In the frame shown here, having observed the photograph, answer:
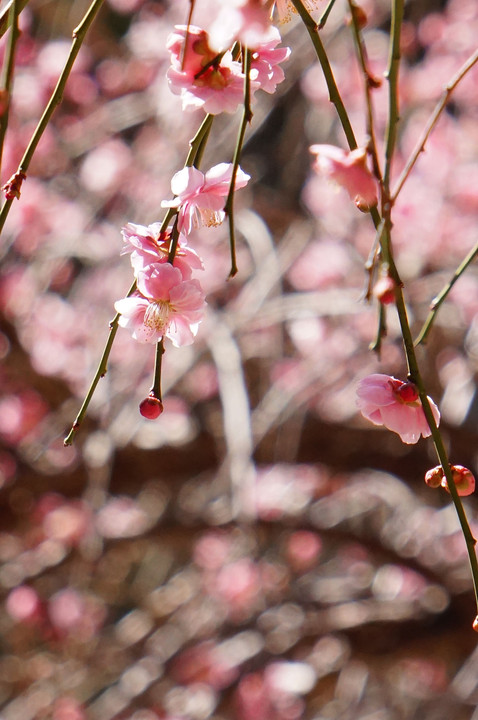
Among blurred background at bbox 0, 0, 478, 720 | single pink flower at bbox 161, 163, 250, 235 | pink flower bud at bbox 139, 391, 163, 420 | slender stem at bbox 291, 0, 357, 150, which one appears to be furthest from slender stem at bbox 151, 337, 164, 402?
blurred background at bbox 0, 0, 478, 720

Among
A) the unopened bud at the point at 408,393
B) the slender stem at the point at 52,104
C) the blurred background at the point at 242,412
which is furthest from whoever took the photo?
the blurred background at the point at 242,412

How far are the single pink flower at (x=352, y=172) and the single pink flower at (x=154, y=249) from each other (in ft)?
0.59

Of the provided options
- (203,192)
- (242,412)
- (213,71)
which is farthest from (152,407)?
(242,412)

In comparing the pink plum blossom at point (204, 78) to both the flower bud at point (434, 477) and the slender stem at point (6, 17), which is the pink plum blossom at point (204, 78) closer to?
the slender stem at point (6, 17)

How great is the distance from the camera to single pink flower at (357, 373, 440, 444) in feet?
2.53

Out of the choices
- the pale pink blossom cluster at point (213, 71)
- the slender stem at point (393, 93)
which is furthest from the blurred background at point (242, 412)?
the slender stem at point (393, 93)

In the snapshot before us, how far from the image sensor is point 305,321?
3.01m

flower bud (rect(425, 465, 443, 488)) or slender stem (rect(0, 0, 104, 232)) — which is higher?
slender stem (rect(0, 0, 104, 232))

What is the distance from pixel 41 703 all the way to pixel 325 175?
2.72 meters

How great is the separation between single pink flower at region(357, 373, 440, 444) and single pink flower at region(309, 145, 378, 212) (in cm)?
20

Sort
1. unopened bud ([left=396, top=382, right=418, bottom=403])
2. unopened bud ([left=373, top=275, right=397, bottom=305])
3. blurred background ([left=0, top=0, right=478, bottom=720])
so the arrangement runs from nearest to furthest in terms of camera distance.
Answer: unopened bud ([left=373, top=275, right=397, bottom=305]) → unopened bud ([left=396, top=382, right=418, bottom=403]) → blurred background ([left=0, top=0, right=478, bottom=720])

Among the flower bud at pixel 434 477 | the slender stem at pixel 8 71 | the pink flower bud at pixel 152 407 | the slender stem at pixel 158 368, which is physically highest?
the slender stem at pixel 8 71

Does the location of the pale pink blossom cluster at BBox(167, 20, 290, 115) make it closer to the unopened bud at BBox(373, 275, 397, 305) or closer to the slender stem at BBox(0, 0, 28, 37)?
the slender stem at BBox(0, 0, 28, 37)

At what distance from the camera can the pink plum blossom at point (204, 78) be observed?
746 mm
